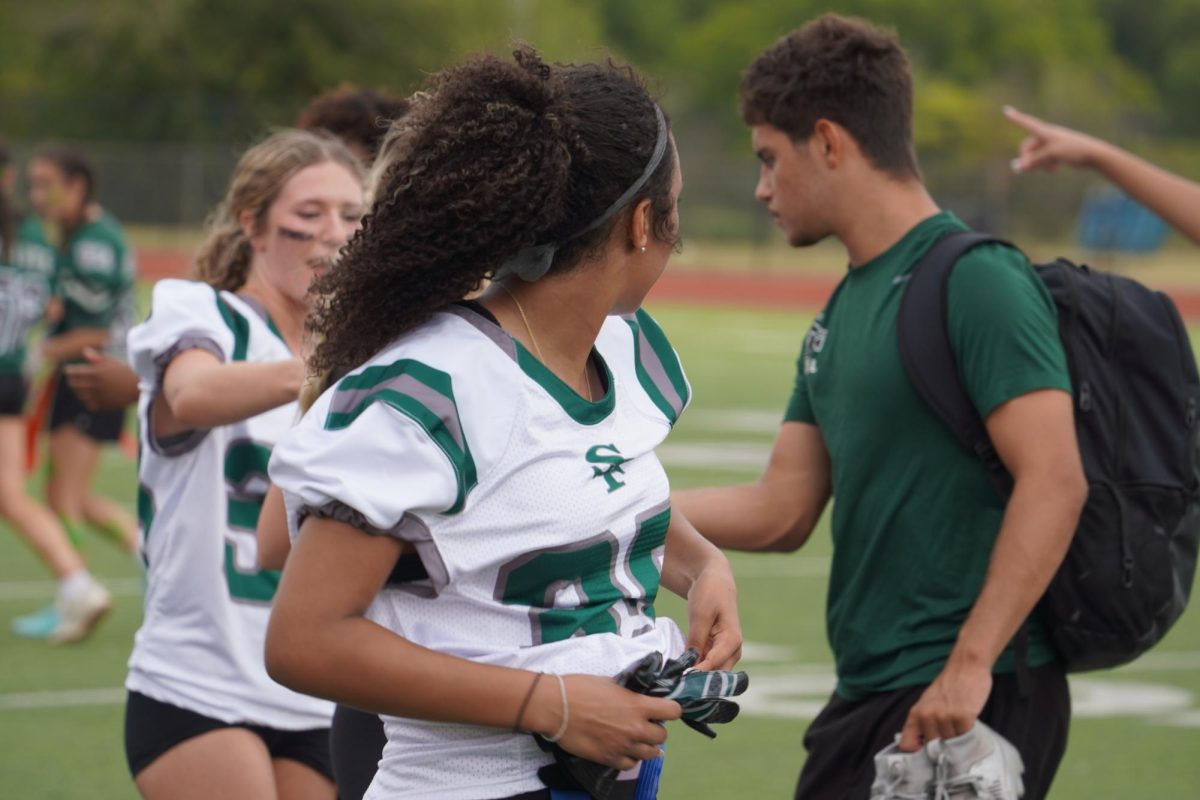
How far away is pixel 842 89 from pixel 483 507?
6.85 feet

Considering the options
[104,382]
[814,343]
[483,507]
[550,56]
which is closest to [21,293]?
[104,382]

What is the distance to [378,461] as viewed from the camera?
255cm

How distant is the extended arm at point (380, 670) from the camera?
101 inches

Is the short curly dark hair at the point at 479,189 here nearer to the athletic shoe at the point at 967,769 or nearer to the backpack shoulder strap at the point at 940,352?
the backpack shoulder strap at the point at 940,352

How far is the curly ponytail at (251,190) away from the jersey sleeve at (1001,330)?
1.59m

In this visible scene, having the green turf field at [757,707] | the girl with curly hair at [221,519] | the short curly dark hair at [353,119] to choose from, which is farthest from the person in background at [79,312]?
the girl with curly hair at [221,519]

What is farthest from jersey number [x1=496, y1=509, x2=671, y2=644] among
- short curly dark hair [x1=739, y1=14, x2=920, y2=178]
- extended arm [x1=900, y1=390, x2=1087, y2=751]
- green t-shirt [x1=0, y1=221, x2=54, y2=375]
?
green t-shirt [x1=0, y1=221, x2=54, y2=375]

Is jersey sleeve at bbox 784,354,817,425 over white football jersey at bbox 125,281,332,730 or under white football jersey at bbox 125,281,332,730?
over

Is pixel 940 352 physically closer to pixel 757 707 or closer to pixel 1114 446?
pixel 1114 446

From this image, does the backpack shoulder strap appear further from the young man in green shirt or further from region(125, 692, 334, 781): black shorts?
region(125, 692, 334, 781): black shorts

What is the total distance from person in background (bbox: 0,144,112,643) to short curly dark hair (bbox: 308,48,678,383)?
6.51m

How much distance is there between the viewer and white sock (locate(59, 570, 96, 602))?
8953 mm

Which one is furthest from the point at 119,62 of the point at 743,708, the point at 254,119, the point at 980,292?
the point at 980,292

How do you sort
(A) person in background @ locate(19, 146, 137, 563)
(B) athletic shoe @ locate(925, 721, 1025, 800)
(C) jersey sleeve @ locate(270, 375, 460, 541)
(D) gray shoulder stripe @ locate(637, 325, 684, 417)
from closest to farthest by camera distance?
(C) jersey sleeve @ locate(270, 375, 460, 541), (D) gray shoulder stripe @ locate(637, 325, 684, 417), (B) athletic shoe @ locate(925, 721, 1025, 800), (A) person in background @ locate(19, 146, 137, 563)
